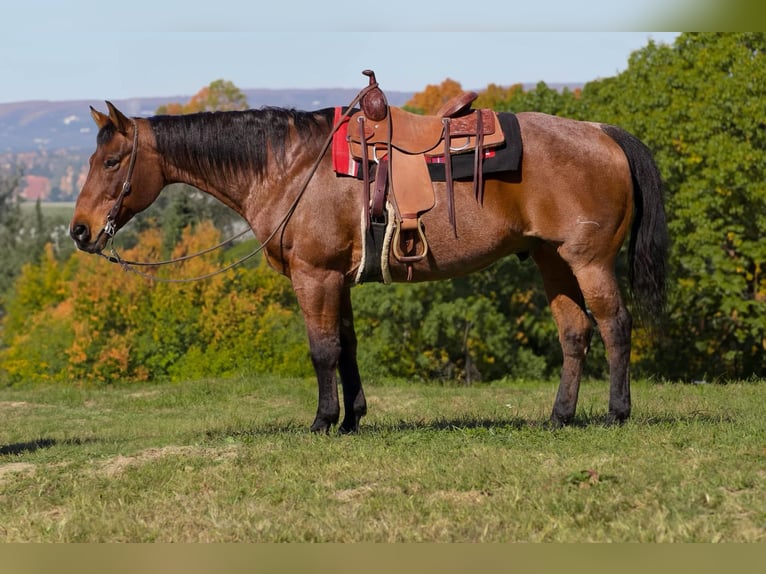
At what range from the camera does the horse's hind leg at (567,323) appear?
782cm

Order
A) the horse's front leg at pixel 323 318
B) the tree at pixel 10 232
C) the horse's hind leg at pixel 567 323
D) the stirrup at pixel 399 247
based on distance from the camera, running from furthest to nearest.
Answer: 1. the tree at pixel 10 232
2. the horse's hind leg at pixel 567 323
3. the horse's front leg at pixel 323 318
4. the stirrup at pixel 399 247

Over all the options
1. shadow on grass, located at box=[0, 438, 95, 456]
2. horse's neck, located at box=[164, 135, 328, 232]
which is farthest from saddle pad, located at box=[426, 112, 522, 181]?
shadow on grass, located at box=[0, 438, 95, 456]

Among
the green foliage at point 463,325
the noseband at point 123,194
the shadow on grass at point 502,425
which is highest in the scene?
the noseband at point 123,194

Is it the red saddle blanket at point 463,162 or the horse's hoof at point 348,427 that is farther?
the horse's hoof at point 348,427

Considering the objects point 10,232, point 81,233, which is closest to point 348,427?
point 81,233

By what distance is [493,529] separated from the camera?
4.93 metres

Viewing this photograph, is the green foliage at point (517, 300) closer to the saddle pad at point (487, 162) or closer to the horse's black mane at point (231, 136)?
the saddle pad at point (487, 162)

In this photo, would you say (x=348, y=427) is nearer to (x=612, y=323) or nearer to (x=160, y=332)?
(x=612, y=323)

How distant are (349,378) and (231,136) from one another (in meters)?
2.19

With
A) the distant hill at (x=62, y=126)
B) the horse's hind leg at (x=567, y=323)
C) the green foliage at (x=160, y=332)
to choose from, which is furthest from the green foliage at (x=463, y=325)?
the horse's hind leg at (x=567, y=323)

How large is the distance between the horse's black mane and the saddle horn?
1.42 feet

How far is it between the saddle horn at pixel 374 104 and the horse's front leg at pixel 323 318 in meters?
1.26

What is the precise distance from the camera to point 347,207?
7270 mm

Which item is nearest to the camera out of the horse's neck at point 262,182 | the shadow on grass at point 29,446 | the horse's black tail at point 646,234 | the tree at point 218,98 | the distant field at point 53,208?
the horse's neck at point 262,182
